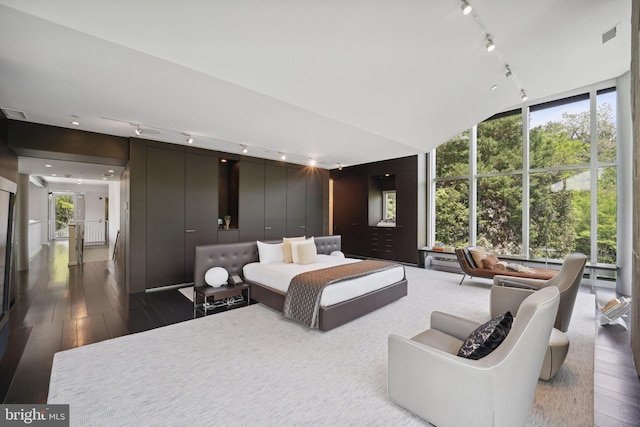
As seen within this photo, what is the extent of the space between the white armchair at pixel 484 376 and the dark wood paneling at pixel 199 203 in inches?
193

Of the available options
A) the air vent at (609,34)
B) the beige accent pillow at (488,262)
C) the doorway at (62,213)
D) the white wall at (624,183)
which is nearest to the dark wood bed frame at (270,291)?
the beige accent pillow at (488,262)

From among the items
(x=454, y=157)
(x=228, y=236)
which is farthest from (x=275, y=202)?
(x=454, y=157)

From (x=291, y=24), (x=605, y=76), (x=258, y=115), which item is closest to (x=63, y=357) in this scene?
(x=258, y=115)

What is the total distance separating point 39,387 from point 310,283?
8.21ft

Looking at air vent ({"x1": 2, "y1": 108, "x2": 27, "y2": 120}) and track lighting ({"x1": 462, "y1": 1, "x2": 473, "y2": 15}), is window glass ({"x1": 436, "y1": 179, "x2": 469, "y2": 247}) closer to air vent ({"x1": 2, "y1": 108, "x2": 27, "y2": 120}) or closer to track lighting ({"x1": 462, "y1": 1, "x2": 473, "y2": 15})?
track lighting ({"x1": 462, "y1": 1, "x2": 473, "y2": 15})

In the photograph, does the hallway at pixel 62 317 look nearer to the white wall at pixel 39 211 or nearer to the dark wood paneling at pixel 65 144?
the dark wood paneling at pixel 65 144

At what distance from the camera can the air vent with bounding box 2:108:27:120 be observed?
3638 millimetres

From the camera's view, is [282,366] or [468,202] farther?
[468,202]

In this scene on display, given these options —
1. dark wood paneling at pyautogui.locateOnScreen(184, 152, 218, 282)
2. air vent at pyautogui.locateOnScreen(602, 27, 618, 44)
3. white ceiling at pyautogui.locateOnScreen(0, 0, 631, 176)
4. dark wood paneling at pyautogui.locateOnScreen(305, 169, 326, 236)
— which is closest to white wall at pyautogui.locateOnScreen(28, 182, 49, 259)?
dark wood paneling at pyautogui.locateOnScreen(184, 152, 218, 282)

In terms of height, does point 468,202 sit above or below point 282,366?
above

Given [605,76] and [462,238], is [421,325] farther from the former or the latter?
[605,76]

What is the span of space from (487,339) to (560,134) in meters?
6.11

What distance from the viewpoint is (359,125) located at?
4.48m

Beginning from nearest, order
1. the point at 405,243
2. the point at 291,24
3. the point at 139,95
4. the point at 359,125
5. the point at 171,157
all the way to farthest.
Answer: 1. the point at 291,24
2. the point at 139,95
3. the point at 359,125
4. the point at 171,157
5. the point at 405,243
